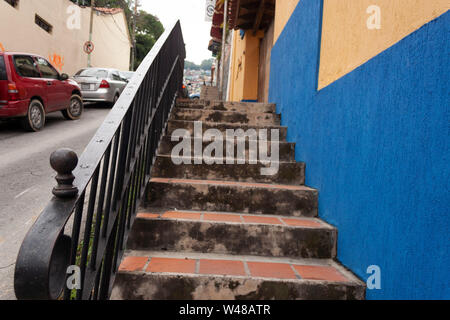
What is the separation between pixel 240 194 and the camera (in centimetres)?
243

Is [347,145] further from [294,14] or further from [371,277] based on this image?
[294,14]

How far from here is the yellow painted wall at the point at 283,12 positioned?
158 inches

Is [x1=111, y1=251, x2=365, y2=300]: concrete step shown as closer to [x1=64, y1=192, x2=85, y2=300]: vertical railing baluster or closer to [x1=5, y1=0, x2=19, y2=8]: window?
[x1=64, y1=192, x2=85, y2=300]: vertical railing baluster

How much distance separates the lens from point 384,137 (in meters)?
1.60

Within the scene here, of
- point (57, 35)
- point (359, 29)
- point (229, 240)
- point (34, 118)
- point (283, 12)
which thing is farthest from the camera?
point (57, 35)

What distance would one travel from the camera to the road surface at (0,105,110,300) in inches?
86.4

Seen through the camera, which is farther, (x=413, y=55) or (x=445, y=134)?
(x=413, y=55)

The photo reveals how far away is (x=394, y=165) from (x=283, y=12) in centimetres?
382

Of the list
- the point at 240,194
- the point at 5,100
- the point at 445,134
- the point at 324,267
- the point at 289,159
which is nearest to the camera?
the point at 445,134

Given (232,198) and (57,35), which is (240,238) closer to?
(232,198)

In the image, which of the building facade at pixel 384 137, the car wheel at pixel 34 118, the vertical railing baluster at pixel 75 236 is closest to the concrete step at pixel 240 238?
the building facade at pixel 384 137

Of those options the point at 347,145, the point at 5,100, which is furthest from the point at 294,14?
the point at 5,100

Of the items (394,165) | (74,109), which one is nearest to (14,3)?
(74,109)

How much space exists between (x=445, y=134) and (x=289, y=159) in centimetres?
198
